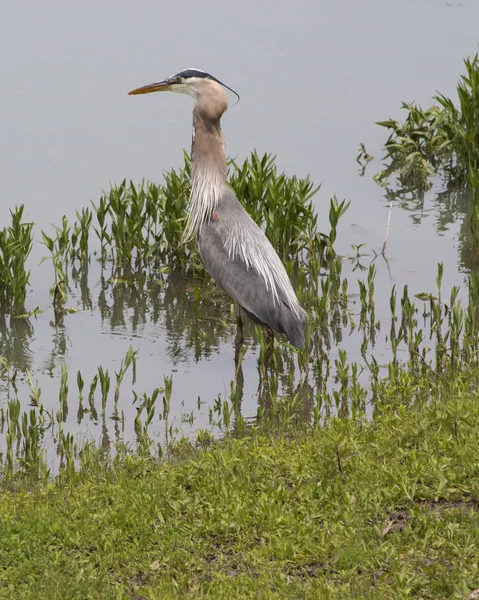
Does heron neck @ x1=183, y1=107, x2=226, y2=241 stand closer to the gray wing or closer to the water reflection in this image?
the gray wing

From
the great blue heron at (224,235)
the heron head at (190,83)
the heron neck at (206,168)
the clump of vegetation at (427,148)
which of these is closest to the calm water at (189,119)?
the clump of vegetation at (427,148)

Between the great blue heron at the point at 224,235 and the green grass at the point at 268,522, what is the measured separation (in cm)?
194

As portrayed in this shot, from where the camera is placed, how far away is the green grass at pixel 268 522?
170 inches

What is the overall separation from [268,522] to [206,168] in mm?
3991

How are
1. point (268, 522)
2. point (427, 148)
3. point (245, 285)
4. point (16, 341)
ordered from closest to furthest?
point (268, 522) < point (245, 285) < point (16, 341) < point (427, 148)

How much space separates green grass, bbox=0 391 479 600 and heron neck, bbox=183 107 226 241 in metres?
2.79

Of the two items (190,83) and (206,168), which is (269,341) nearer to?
(206,168)

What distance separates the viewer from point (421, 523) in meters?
4.68

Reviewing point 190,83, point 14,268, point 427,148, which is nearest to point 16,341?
point 14,268

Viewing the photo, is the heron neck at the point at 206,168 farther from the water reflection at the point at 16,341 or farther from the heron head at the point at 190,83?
the water reflection at the point at 16,341

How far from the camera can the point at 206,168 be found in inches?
320

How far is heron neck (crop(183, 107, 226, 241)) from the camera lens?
26.5 feet

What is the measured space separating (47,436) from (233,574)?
2.43 metres

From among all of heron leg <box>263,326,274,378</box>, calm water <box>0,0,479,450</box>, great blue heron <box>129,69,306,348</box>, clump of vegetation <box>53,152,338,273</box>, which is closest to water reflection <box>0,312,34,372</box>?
calm water <box>0,0,479,450</box>
